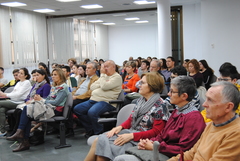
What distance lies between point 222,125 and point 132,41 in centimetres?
1608

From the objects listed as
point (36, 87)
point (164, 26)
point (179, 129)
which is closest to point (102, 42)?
point (164, 26)

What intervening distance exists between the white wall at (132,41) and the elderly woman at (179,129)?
1504 centimetres

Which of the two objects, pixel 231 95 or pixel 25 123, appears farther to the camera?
pixel 25 123

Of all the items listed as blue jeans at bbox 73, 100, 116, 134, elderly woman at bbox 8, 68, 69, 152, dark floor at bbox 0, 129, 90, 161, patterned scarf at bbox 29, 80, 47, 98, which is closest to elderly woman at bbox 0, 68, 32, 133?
patterned scarf at bbox 29, 80, 47, 98

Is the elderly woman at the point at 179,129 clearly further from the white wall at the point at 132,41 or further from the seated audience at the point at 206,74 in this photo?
the white wall at the point at 132,41

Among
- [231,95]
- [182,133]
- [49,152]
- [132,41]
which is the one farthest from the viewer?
[132,41]

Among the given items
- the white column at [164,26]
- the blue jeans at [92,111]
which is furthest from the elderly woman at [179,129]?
the white column at [164,26]

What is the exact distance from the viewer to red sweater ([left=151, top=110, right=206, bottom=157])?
2074 mm

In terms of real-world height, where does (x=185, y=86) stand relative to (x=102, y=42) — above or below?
below

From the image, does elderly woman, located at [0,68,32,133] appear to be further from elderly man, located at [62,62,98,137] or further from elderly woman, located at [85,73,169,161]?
elderly woman, located at [85,73,169,161]

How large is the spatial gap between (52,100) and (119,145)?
2.13 metres

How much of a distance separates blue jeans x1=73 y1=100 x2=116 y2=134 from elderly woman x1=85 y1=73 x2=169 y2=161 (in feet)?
4.95

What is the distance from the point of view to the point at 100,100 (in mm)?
4617

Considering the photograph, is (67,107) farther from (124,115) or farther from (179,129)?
(179,129)
